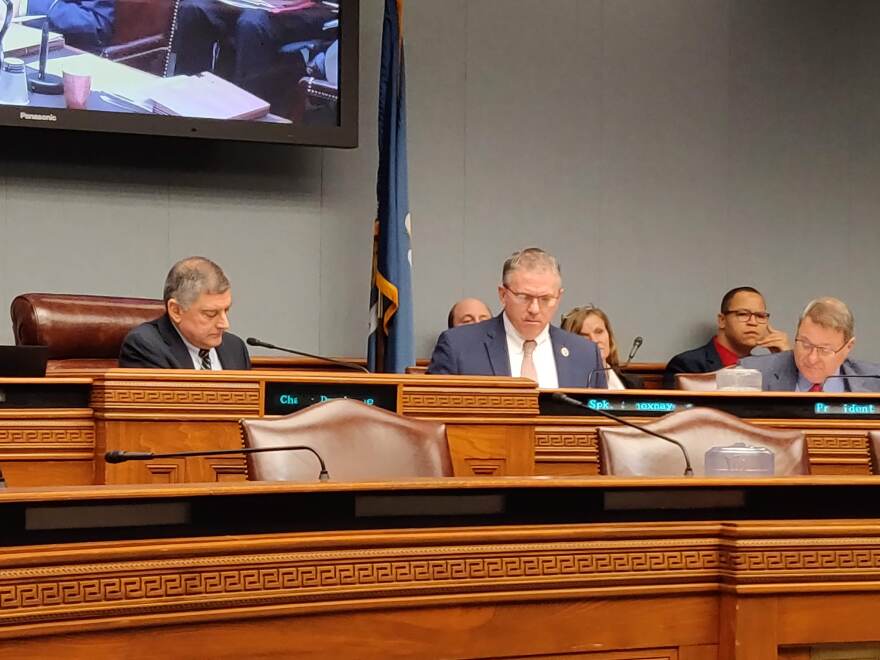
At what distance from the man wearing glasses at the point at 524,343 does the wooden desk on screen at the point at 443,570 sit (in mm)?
2753

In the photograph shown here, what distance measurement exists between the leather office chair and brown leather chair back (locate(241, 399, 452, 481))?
2.30 metres

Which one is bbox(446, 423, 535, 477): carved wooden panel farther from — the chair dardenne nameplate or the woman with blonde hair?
the woman with blonde hair

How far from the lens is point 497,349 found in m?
4.97

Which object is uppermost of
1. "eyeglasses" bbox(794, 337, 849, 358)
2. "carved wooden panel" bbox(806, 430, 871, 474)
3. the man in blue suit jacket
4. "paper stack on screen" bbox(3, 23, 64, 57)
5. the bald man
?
the man in blue suit jacket

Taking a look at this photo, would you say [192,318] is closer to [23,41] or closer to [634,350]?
[23,41]

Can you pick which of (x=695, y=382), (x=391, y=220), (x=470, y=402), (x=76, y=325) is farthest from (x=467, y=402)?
(x=391, y=220)

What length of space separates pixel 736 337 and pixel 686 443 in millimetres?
4226

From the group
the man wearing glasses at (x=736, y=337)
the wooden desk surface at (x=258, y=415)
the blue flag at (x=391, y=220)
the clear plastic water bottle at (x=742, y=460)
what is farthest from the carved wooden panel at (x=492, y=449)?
the man wearing glasses at (x=736, y=337)

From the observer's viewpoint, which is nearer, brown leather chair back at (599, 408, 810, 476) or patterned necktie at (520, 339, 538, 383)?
brown leather chair back at (599, 408, 810, 476)

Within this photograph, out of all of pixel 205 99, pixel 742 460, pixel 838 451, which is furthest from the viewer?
pixel 205 99

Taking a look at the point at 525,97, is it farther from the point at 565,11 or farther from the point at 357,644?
the point at 357,644

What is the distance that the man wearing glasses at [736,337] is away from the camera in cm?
722

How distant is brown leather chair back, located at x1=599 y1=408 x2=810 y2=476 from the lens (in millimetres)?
3100

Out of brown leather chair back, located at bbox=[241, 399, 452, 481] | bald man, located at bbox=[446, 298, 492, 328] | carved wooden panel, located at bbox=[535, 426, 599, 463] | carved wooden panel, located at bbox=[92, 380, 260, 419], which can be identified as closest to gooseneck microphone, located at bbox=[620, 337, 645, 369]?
bald man, located at bbox=[446, 298, 492, 328]
